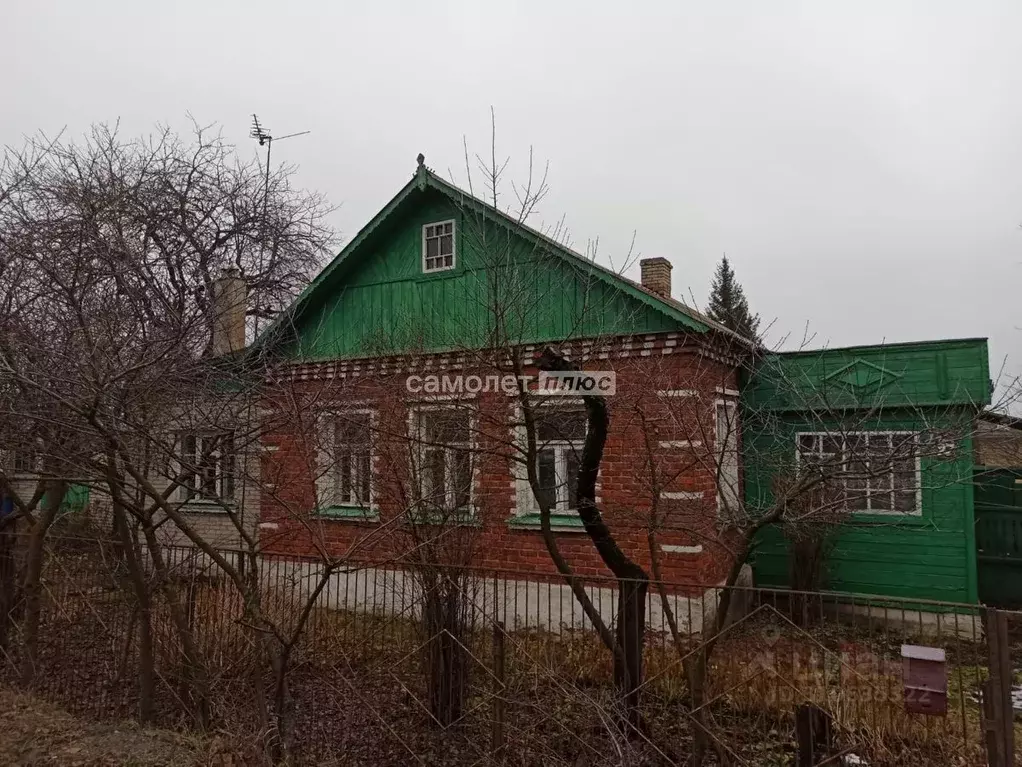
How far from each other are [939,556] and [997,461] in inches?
73.6

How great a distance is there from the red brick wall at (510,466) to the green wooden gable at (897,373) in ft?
3.21

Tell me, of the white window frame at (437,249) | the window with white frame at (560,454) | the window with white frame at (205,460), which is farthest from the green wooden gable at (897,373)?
the window with white frame at (205,460)

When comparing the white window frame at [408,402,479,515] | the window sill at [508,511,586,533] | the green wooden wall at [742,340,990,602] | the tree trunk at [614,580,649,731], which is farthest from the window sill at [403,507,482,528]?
the green wooden wall at [742,340,990,602]

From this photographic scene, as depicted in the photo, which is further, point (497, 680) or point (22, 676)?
point (22, 676)

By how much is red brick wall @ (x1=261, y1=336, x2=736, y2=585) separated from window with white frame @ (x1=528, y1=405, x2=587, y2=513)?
35 cm

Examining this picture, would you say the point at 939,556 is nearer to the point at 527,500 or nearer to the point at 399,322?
the point at 527,500

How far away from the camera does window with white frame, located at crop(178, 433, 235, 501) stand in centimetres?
448

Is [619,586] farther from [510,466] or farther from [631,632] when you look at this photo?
[510,466]

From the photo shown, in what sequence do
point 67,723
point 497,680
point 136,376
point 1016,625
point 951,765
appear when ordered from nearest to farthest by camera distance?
point 951,765 < point 497,680 < point 136,376 < point 67,723 < point 1016,625

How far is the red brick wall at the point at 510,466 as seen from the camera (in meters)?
5.02

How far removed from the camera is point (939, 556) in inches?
324

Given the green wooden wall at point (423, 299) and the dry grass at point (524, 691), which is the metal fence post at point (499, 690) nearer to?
the dry grass at point (524, 691)

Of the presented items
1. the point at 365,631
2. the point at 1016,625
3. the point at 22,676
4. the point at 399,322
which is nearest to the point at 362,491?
the point at 365,631

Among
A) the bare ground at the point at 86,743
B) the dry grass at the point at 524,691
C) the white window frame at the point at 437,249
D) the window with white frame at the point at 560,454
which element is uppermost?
the white window frame at the point at 437,249
